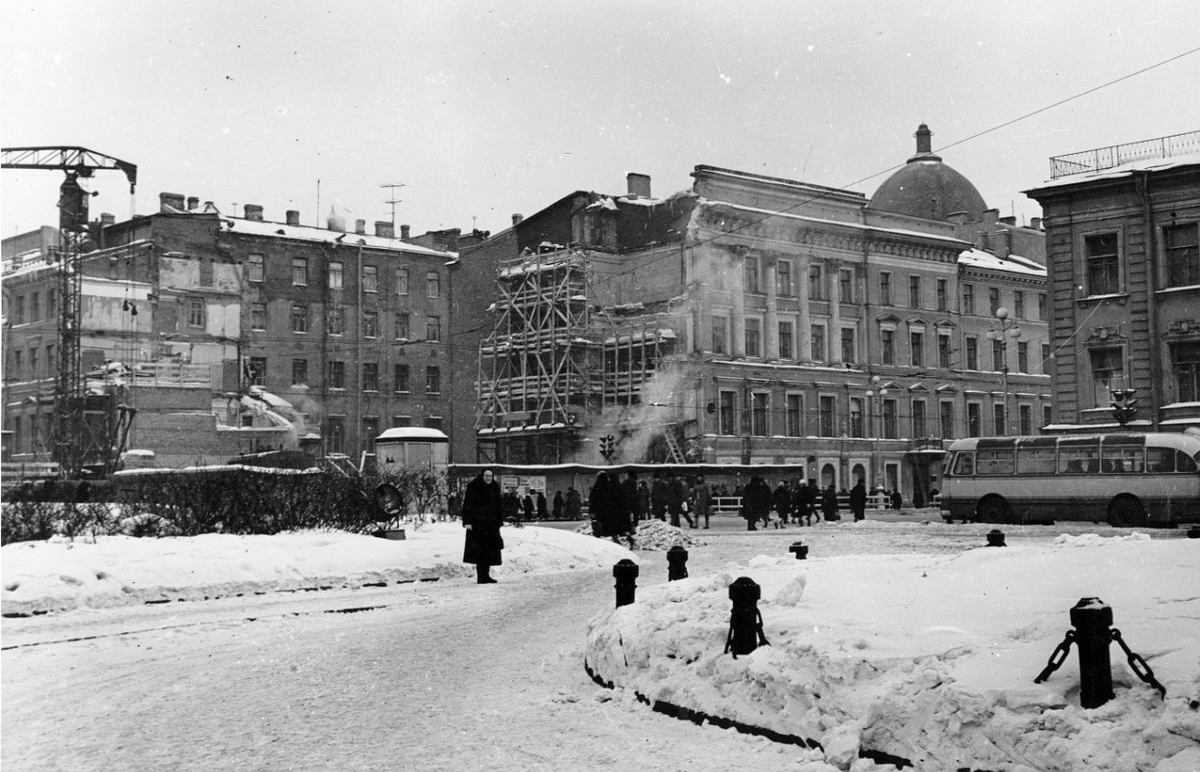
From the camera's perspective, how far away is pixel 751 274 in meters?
63.4

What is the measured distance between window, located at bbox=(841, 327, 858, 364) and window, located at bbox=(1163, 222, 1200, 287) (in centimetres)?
2883

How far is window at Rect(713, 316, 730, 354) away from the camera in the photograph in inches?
2418

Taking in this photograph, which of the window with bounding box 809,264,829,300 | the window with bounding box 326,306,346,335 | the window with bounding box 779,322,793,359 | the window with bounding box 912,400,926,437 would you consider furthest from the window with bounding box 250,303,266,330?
the window with bounding box 912,400,926,437

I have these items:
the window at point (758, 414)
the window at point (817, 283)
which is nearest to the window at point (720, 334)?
the window at point (758, 414)

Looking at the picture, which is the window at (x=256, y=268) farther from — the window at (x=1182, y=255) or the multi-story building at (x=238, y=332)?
the window at (x=1182, y=255)

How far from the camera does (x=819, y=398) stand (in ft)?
214

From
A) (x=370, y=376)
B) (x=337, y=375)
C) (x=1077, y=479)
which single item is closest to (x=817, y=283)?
(x=370, y=376)

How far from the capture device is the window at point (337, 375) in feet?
228

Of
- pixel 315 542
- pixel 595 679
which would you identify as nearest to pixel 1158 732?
pixel 595 679

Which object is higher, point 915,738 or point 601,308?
point 601,308

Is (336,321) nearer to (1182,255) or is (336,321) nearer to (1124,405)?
(1182,255)

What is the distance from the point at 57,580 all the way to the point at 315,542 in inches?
183

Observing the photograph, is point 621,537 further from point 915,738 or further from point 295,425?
point 295,425

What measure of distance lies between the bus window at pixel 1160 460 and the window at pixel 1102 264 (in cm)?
1032
